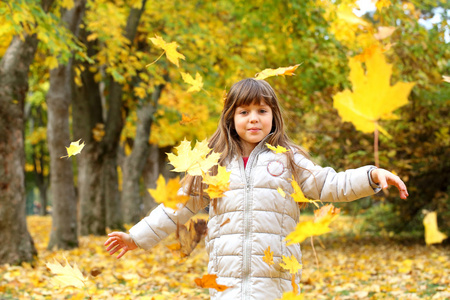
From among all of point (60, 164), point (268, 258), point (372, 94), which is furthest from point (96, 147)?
point (372, 94)

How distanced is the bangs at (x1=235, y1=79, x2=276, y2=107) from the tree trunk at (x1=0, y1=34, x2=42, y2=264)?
14.9 feet

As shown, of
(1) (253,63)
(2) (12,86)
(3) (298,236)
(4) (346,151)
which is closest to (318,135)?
(4) (346,151)

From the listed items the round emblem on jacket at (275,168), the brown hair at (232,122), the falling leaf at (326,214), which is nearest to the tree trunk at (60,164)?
the brown hair at (232,122)

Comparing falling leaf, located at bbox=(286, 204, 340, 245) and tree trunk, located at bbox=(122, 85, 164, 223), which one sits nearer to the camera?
falling leaf, located at bbox=(286, 204, 340, 245)

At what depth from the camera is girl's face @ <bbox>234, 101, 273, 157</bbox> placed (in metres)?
2.47

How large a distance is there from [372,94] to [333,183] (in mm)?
599

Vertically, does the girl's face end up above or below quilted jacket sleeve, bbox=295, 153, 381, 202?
above

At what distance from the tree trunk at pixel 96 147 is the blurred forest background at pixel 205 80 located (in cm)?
2

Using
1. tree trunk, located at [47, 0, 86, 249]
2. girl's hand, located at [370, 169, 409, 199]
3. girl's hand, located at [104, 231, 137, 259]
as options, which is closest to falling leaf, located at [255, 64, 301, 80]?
girl's hand, located at [370, 169, 409, 199]

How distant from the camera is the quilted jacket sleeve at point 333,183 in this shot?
7.14 ft

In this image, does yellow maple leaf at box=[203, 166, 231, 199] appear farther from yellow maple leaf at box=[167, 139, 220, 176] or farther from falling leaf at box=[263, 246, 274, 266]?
falling leaf at box=[263, 246, 274, 266]

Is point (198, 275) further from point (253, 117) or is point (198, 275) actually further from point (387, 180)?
point (387, 180)

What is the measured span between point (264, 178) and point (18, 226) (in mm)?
4866

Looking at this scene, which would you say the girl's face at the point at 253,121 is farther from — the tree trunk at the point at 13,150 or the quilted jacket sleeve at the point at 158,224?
the tree trunk at the point at 13,150
